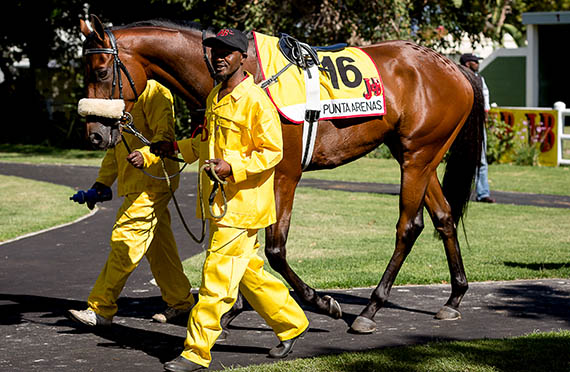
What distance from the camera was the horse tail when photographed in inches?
281

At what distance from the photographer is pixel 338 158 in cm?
618

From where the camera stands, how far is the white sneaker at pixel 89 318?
5.79 meters

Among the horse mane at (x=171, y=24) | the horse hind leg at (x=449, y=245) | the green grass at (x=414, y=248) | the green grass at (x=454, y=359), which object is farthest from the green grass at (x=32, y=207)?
the green grass at (x=454, y=359)

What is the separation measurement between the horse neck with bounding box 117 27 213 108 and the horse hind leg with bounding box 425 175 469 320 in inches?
85.3

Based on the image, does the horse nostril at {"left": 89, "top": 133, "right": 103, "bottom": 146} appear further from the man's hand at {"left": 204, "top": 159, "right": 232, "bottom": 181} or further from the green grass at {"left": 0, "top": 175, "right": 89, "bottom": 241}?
the green grass at {"left": 0, "top": 175, "right": 89, "bottom": 241}

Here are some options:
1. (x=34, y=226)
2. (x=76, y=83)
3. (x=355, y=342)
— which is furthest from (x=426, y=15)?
(x=355, y=342)

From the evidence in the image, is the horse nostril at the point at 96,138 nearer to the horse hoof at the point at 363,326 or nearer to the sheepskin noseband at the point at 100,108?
the sheepskin noseband at the point at 100,108

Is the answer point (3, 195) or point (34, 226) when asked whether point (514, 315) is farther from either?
point (3, 195)

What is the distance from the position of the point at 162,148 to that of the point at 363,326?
1783 mm

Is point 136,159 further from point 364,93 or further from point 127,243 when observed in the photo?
point 364,93

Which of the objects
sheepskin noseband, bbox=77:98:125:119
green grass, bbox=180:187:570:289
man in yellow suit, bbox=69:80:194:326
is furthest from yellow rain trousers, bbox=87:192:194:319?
green grass, bbox=180:187:570:289

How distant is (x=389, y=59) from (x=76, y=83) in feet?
66.8

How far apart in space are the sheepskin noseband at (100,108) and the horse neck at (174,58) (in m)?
0.44

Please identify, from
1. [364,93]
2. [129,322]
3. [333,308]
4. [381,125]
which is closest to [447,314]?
[333,308]
